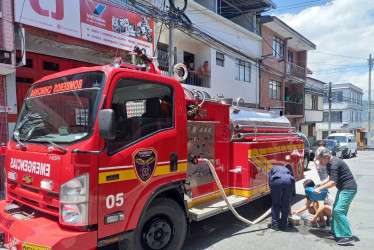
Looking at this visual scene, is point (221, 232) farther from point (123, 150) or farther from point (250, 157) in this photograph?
point (123, 150)

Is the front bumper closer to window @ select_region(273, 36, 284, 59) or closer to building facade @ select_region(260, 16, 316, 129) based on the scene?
building facade @ select_region(260, 16, 316, 129)

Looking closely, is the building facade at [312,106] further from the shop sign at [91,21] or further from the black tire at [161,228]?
the black tire at [161,228]

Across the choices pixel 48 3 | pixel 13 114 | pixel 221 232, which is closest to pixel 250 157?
pixel 221 232

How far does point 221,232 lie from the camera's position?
5.12 metres

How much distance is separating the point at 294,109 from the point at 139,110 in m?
25.7

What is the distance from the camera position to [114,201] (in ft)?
10.1

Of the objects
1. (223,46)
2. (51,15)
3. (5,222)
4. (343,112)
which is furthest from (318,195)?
(343,112)

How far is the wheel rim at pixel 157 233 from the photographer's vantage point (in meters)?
3.52

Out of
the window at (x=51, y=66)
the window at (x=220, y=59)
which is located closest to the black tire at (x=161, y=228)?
the window at (x=51, y=66)

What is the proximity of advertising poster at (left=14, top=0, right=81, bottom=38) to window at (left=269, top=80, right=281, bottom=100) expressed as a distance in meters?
17.3

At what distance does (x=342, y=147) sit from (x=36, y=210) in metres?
21.0

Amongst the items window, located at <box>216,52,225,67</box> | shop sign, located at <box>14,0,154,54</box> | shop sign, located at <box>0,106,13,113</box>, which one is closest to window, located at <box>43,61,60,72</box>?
shop sign, located at <box>14,0,154,54</box>

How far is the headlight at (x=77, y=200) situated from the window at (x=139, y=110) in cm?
45

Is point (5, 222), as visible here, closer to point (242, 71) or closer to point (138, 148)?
point (138, 148)
